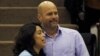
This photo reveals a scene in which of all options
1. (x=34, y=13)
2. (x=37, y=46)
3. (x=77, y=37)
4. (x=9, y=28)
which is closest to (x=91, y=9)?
(x=34, y=13)

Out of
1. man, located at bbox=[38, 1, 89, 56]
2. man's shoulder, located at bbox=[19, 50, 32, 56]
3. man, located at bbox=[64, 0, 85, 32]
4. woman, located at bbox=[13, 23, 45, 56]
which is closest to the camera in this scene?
man's shoulder, located at bbox=[19, 50, 32, 56]

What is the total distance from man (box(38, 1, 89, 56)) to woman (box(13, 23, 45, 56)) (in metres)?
0.25

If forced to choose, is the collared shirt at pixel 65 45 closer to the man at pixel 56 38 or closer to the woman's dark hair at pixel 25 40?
the man at pixel 56 38

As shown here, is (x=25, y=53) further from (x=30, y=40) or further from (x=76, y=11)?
(x=76, y=11)

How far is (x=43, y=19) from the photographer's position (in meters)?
3.50

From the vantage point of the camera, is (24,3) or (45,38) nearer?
(45,38)

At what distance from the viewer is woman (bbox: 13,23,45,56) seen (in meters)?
3.15

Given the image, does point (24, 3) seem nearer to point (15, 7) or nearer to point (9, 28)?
point (15, 7)

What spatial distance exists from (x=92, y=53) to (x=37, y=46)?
2.05m

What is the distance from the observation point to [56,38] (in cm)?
349

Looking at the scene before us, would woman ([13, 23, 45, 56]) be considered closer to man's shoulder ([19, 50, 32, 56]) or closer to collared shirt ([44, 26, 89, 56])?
man's shoulder ([19, 50, 32, 56])

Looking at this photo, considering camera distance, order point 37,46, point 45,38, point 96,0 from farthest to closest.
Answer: point 96,0
point 45,38
point 37,46

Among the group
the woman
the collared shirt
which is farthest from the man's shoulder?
the collared shirt

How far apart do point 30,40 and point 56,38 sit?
403 millimetres
